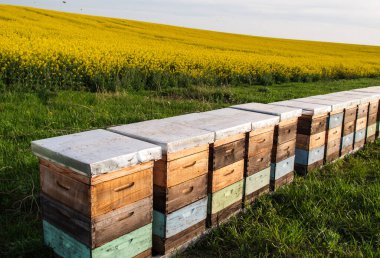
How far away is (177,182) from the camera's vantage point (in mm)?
3129

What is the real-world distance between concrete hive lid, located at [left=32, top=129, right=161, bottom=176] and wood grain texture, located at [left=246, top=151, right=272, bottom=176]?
144cm

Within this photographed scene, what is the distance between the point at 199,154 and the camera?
3.29 meters

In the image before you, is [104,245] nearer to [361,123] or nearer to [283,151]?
[283,151]

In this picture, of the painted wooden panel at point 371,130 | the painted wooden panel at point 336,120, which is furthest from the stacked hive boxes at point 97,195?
the painted wooden panel at point 371,130

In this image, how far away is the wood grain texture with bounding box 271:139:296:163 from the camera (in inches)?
176

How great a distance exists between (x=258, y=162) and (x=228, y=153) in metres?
0.65

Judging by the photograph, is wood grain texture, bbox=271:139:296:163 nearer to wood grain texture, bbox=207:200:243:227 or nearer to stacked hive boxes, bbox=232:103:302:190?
stacked hive boxes, bbox=232:103:302:190

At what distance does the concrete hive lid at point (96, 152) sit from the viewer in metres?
2.45

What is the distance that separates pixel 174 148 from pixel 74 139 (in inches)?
29.1

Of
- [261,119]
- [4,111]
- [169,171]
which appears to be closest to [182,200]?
[169,171]

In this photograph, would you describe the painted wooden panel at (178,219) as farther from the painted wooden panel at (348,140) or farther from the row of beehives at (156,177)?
the painted wooden panel at (348,140)

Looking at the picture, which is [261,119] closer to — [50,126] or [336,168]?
[336,168]

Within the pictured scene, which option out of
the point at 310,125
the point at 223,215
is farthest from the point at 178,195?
the point at 310,125

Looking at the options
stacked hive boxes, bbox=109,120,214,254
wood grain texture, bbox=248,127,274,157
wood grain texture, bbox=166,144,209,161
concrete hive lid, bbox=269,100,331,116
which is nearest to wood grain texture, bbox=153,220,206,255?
stacked hive boxes, bbox=109,120,214,254
